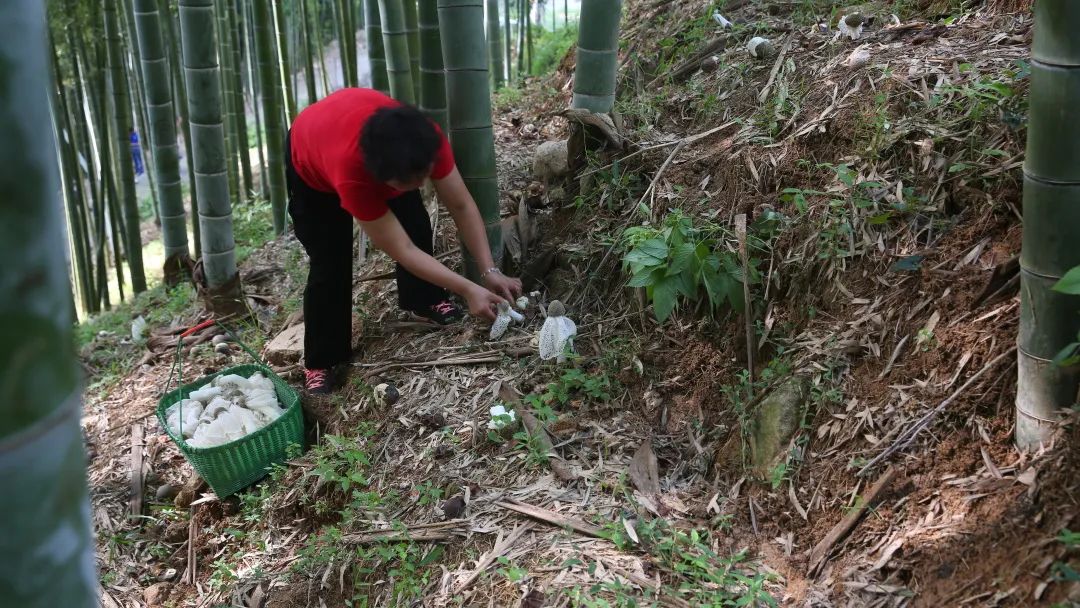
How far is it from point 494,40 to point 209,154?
4.34m

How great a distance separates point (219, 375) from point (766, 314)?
220 centimetres

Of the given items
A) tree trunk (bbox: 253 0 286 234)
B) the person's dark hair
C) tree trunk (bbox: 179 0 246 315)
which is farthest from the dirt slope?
tree trunk (bbox: 253 0 286 234)

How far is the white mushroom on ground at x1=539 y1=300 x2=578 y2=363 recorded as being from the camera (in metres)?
2.86

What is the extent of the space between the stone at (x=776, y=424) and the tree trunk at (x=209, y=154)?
9.73 ft

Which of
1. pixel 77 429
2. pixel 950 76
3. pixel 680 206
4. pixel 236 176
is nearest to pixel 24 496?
pixel 77 429

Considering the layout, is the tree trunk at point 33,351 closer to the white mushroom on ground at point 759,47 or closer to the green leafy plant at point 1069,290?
Result: the green leafy plant at point 1069,290

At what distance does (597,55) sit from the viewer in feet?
11.0

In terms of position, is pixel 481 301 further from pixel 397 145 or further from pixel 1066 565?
pixel 1066 565

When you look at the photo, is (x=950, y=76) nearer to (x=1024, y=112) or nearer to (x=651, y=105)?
(x=1024, y=112)

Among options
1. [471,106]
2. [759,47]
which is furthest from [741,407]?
[759,47]

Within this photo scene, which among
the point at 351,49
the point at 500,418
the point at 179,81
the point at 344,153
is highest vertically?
the point at 351,49

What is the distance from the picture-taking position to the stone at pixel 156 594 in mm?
2848

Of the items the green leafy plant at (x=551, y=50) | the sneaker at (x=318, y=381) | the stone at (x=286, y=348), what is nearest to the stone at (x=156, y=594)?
the sneaker at (x=318, y=381)

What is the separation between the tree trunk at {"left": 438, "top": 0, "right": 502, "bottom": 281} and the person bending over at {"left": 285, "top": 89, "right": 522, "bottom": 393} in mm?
212
